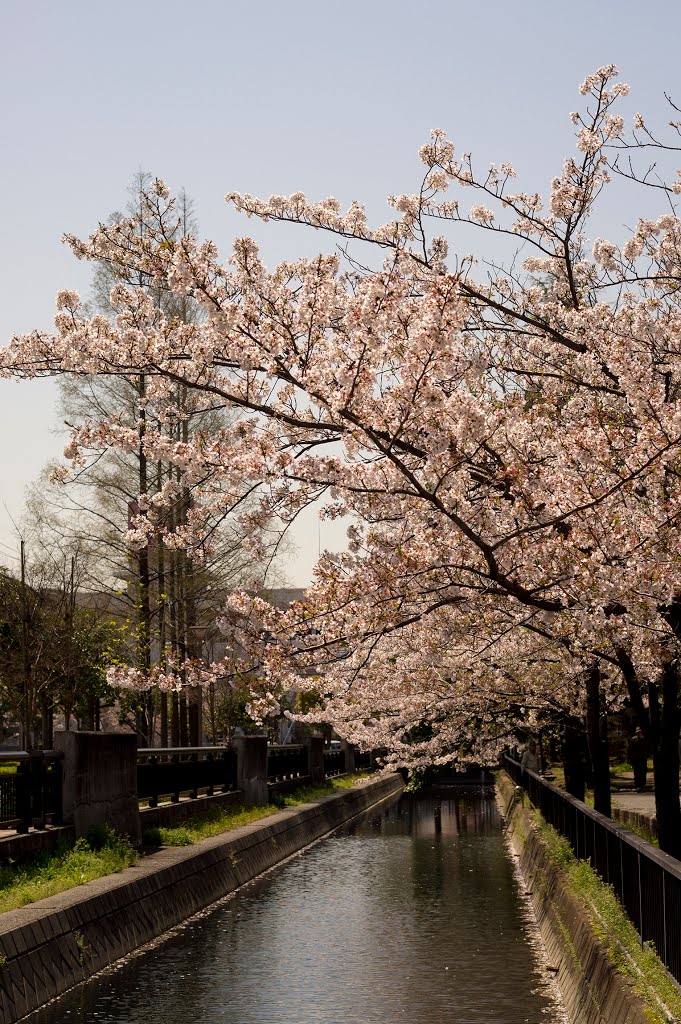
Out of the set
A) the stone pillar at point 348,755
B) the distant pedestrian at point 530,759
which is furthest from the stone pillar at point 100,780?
the stone pillar at point 348,755

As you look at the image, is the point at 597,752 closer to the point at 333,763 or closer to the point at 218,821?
the point at 218,821

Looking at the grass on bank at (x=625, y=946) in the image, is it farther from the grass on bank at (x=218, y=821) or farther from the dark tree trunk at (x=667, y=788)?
the grass on bank at (x=218, y=821)

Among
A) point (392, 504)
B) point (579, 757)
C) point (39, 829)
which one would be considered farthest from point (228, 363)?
point (579, 757)

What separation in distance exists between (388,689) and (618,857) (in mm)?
10665

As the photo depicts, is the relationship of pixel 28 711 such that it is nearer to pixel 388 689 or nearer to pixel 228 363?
pixel 388 689

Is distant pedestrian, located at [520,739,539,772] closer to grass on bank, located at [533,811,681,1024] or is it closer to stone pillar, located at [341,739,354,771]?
stone pillar, located at [341,739,354,771]

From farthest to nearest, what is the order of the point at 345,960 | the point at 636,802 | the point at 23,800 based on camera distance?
the point at 636,802 → the point at 23,800 → the point at 345,960

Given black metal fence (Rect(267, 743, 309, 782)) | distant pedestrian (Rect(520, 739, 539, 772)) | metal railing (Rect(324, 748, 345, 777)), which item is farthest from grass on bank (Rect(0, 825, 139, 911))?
metal railing (Rect(324, 748, 345, 777))

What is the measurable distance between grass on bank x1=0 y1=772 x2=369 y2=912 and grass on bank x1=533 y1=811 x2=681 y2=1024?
544cm

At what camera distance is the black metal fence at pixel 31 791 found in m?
14.9

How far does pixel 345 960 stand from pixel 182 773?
A: 10.7 metres

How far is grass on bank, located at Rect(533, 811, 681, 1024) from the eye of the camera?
7.64 m

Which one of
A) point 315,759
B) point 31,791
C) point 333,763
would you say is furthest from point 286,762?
point 31,791

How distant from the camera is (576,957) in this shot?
11.6 m
